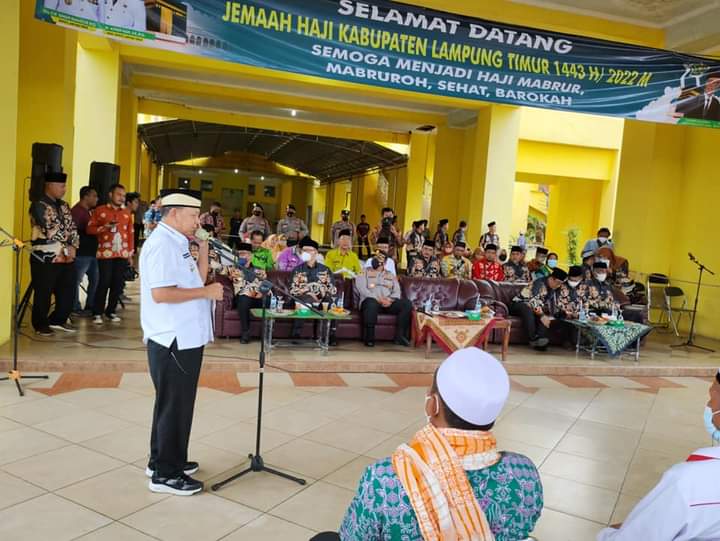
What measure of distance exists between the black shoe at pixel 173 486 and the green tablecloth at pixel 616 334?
5402 millimetres

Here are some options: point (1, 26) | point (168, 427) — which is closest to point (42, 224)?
point (1, 26)

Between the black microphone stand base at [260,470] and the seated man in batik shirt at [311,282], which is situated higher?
the seated man in batik shirt at [311,282]

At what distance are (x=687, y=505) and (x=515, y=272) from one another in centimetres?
810

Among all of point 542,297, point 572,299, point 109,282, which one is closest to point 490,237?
point 542,297

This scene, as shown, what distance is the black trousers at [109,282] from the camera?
679cm

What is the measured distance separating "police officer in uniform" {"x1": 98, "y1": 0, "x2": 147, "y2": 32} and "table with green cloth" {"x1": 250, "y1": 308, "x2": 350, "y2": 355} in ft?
9.40

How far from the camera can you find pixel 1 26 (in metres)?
5.29

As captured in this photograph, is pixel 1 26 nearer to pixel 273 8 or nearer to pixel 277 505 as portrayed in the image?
pixel 273 8

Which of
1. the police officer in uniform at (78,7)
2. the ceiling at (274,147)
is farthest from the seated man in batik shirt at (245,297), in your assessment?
the ceiling at (274,147)

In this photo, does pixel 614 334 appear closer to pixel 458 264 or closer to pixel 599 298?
pixel 599 298

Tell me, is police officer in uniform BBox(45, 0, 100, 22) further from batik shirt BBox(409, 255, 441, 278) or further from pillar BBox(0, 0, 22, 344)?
batik shirt BBox(409, 255, 441, 278)

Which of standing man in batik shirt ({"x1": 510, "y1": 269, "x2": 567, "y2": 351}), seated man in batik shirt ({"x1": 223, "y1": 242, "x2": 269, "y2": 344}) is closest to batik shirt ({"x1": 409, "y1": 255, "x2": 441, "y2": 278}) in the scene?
standing man in batik shirt ({"x1": 510, "y1": 269, "x2": 567, "y2": 351})

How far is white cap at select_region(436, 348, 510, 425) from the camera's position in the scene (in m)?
1.38

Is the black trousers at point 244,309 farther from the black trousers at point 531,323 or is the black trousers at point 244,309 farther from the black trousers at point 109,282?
the black trousers at point 531,323
